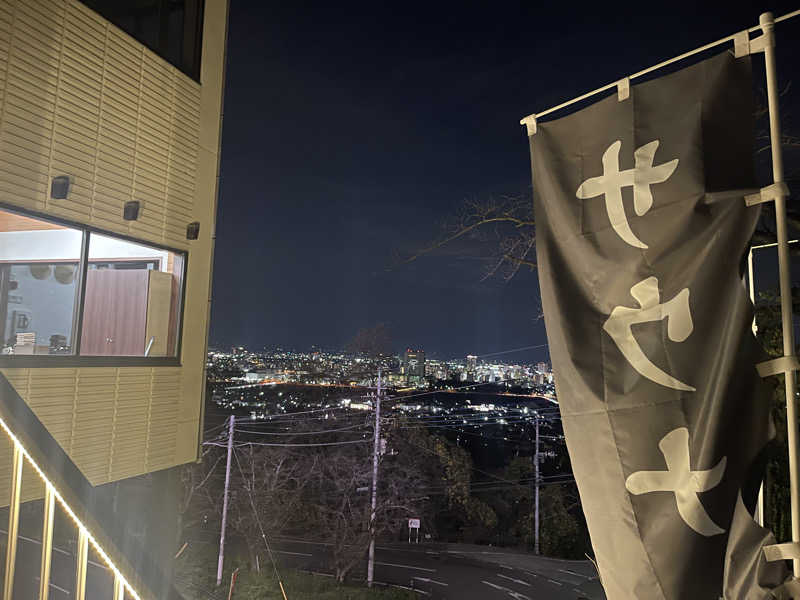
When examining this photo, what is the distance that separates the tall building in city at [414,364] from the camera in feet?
79.3

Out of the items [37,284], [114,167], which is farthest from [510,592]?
[114,167]

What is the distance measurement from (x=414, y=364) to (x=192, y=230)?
65.7 feet

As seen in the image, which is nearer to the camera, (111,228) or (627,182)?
(627,182)

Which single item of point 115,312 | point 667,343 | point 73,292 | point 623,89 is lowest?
point 667,343

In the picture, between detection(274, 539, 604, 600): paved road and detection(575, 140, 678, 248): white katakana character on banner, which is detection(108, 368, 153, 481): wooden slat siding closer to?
detection(575, 140, 678, 248): white katakana character on banner

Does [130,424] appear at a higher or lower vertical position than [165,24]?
lower

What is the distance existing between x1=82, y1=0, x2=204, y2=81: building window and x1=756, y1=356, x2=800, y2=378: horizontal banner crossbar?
19.4ft

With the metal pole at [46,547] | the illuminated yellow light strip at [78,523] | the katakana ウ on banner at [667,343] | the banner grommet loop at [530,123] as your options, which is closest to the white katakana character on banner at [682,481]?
the katakana ウ on banner at [667,343]

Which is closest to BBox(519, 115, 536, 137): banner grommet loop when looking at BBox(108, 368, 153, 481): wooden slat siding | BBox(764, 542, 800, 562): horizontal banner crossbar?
BBox(764, 542, 800, 562): horizontal banner crossbar

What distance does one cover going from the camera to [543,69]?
50.8ft

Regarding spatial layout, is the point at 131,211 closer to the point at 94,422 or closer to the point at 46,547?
the point at 94,422

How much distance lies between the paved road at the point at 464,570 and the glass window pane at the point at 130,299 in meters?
13.0

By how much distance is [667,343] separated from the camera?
5.03ft

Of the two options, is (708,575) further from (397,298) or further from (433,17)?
(397,298)
